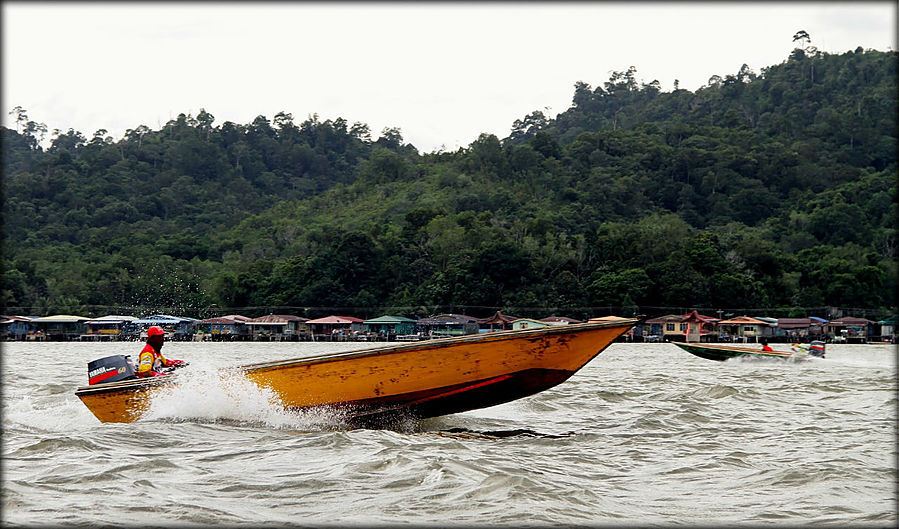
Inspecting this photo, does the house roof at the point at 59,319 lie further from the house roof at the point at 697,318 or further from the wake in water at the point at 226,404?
the wake in water at the point at 226,404

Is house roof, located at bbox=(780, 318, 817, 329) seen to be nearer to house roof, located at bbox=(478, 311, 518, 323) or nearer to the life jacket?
house roof, located at bbox=(478, 311, 518, 323)

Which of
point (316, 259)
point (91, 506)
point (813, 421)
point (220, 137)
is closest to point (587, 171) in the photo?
point (316, 259)

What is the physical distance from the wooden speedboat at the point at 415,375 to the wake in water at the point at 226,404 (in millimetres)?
92

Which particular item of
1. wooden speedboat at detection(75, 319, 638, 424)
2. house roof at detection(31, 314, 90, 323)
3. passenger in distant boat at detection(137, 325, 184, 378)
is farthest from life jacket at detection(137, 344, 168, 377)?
house roof at detection(31, 314, 90, 323)

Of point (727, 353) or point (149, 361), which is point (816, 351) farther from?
point (149, 361)

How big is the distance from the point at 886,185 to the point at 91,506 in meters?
95.0

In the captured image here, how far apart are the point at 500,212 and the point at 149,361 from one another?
8582cm

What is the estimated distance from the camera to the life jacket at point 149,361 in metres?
10.7

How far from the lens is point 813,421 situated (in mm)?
11336

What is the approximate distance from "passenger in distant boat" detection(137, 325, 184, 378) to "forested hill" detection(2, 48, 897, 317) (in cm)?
5687

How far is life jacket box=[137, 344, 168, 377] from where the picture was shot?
1073 cm

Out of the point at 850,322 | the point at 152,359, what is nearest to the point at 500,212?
the point at 850,322

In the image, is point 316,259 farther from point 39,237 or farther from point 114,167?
point 114,167

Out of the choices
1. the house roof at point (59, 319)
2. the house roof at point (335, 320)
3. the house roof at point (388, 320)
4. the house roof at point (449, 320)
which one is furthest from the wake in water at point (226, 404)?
the house roof at point (59, 319)
